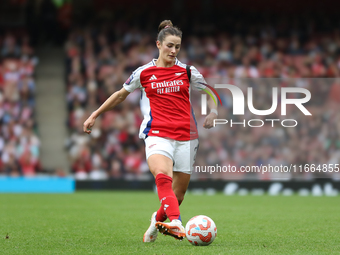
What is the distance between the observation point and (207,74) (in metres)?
17.5

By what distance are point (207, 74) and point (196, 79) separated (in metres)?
11.8

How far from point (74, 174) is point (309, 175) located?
643 cm

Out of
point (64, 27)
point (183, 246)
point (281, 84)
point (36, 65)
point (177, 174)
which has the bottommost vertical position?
point (183, 246)

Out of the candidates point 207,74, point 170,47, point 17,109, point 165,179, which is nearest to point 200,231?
point 165,179

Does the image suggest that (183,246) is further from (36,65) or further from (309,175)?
(36,65)

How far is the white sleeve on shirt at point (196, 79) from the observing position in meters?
5.71

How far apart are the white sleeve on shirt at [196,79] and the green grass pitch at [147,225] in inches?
60.5

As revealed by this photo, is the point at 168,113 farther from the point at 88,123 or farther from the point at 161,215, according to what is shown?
the point at 161,215

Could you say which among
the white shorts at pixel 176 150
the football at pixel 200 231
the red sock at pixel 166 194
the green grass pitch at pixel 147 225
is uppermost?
the white shorts at pixel 176 150

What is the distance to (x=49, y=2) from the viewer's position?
786 inches

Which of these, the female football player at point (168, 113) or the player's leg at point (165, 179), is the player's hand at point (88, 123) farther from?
the player's leg at point (165, 179)

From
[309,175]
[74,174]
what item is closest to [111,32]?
[74,174]

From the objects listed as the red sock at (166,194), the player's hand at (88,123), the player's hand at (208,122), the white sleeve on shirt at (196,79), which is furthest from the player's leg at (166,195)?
the white sleeve on shirt at (196,79)

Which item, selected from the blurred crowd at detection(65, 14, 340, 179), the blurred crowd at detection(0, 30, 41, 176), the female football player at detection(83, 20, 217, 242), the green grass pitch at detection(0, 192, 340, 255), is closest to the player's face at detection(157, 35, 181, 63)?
the female football player at detection(83, 20, 217, 242)
